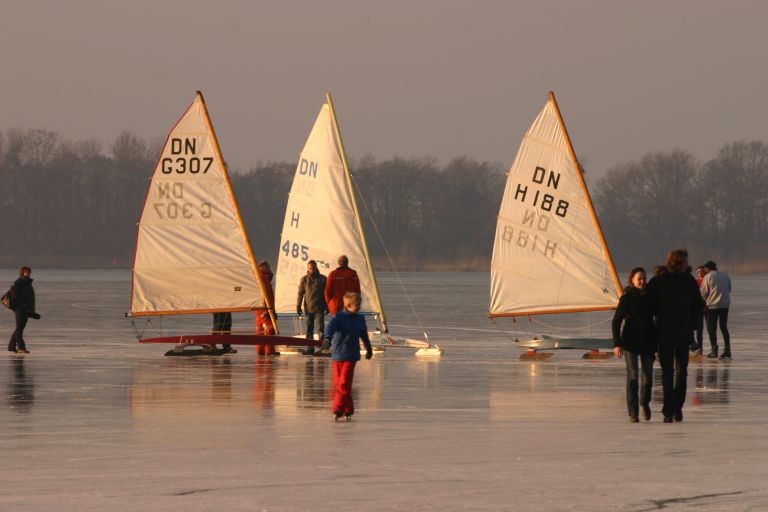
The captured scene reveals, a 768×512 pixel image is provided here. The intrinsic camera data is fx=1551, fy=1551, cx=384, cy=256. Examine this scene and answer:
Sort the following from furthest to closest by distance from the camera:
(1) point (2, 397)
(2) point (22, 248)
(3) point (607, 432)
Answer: (2) point (22, 248), (1) point (2, 397), (3) point (607, 432)

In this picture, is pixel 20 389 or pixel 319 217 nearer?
pixel 20 389

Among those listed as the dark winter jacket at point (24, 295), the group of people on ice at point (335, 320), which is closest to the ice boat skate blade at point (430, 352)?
the group of people on ice at point (335, 320)

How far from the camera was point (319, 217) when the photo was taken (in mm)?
28453

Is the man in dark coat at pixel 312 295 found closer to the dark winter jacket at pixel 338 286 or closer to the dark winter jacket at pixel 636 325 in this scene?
the dark winter jacket at pixel 338 286

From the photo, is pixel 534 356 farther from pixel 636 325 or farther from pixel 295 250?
pixel 636 325

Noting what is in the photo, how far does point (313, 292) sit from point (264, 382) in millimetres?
6230

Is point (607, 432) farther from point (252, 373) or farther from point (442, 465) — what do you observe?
point (252, 373)

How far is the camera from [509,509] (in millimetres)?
→ 9445

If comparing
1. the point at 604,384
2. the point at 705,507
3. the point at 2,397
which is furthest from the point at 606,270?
the point at 705,507

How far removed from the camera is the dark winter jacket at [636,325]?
1467 centimetres

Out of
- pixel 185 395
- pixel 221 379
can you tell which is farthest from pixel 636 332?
pixel 221 379

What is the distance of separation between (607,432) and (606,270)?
13903 millimetres

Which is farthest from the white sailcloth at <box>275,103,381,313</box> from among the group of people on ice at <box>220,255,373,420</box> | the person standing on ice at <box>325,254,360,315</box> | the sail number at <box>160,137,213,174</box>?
the person standing on ice at <box>325,254,360,315</box>

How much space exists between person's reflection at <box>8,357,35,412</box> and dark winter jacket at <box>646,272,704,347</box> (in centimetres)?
630
